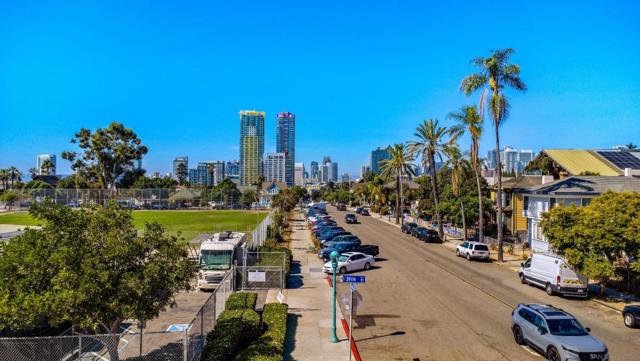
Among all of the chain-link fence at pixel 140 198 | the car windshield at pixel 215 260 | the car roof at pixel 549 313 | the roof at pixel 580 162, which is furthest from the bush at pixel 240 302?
the chain-link fence at pixel 140 198

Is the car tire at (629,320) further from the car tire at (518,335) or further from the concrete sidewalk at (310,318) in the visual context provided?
the concrete sidewalk at (310,318)

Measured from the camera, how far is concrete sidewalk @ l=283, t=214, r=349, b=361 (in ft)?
52.2

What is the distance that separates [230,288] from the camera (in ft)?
81.0

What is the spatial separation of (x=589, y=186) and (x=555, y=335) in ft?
96.7

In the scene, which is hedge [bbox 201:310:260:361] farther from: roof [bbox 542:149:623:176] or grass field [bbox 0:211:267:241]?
roof [bbox 542:149:623:176]

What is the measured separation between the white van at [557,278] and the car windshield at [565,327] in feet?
32.3

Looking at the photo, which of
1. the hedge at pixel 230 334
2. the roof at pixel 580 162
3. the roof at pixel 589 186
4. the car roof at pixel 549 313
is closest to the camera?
the hedge at pixel 230 334

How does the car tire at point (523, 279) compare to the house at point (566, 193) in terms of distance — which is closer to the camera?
the car tire at point (523, 279)

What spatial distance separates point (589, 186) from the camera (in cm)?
3938

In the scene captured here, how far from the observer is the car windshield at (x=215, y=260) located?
85.4 ft

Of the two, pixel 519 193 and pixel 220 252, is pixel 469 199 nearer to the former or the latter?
pixel 519 193

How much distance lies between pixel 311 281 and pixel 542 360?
50.5 feet

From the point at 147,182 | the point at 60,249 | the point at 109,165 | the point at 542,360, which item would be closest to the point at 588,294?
the point at 542,360

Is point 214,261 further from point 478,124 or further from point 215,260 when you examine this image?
point 478,124
